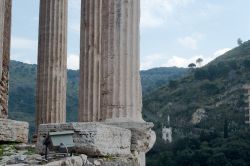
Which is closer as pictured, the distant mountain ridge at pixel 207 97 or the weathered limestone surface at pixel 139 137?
the weathered limestone surface at pixel 139 137

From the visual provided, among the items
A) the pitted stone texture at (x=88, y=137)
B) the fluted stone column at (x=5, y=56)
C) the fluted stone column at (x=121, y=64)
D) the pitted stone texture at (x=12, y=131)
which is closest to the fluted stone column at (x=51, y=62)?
the fluted stone column at (x=5, y=56)

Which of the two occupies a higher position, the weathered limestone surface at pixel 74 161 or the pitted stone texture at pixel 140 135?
the pitted stone texture at pixel 140 135

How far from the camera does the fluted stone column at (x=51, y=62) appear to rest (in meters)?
20.2

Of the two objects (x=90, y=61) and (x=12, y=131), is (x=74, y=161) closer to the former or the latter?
(x=12, y=131)

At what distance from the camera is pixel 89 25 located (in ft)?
66.2

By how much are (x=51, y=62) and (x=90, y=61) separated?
1.46 m

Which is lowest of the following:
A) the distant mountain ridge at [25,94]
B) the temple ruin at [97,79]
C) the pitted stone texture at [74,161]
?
the pitted stone texture at [74,161]

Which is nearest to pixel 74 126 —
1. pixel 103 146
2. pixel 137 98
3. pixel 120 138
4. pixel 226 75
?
pixel 103 146

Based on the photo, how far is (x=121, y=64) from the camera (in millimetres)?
15680

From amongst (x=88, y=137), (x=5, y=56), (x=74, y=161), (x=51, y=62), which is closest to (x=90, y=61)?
(x=51, y=62)

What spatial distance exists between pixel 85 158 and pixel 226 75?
149m

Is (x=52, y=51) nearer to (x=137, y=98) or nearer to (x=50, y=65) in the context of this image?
(x=50, y=65)

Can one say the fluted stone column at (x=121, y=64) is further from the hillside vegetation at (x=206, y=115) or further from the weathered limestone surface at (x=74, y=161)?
the hillside vegetation at (x=206, y=115)

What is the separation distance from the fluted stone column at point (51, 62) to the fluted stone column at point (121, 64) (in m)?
4.53
